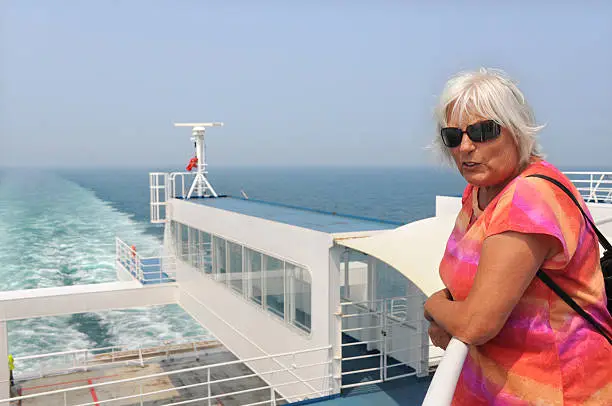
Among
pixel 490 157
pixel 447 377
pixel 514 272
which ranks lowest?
pixel 447 377

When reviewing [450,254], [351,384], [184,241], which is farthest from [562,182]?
[184,241]

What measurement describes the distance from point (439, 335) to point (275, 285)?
7406mm

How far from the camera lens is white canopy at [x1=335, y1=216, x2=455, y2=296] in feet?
13.1

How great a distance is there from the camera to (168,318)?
24.4 meters

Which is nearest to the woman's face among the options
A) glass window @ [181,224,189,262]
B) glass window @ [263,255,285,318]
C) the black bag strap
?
the black bag strap

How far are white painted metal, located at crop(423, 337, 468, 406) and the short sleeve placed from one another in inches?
9.9

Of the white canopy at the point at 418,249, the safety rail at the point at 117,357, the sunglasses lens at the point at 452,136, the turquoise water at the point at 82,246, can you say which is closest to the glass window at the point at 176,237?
the safety rail at the point at 117,357

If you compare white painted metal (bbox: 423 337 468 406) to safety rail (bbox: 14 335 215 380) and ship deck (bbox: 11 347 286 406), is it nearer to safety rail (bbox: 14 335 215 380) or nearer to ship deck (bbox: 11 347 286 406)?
ship deck (bbox: 11 347 286 406)

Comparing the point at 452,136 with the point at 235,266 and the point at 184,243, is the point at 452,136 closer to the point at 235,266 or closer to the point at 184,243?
the point at 235,266

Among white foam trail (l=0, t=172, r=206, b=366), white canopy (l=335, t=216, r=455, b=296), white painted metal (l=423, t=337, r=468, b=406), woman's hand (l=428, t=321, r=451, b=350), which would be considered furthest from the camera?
white foam trail (l=0, t=172, r=206, b=366)

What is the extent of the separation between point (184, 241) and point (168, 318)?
11878 millimetres

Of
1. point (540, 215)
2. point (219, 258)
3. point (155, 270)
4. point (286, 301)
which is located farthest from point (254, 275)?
point (540, 215)

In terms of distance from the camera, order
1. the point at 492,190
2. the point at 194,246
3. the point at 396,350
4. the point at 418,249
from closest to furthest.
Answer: the point at 492,190 → the point at 418,249 → the point at 396,350 → the point at 194,246

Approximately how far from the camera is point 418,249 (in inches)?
176
